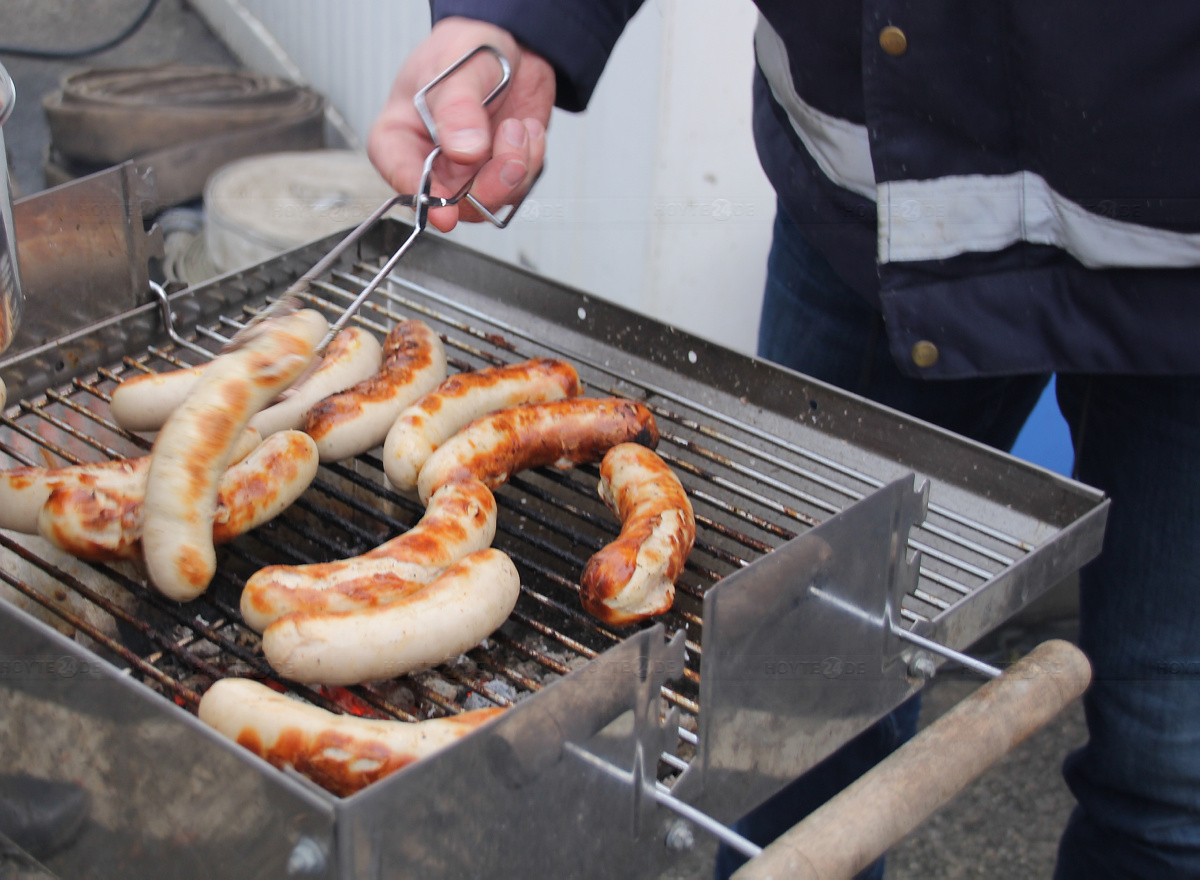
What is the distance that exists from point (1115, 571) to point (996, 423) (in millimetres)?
479

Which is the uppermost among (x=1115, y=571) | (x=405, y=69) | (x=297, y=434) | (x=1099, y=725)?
(x=405, y=69)

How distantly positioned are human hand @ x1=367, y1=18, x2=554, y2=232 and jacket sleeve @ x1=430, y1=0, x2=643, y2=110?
28 mm

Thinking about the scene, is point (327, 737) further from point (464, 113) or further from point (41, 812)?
point (464, 113)

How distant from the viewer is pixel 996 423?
256 cm

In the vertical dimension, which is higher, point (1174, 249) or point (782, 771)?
point (1174, 249)

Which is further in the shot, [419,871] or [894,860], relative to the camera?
[894,860]

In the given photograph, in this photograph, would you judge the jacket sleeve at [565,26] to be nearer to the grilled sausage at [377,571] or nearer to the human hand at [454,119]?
the human hand at [454,119]

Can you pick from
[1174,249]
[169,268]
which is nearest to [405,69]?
[1174,249]

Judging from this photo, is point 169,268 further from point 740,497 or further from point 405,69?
point 740,497

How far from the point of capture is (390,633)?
1587 millimetres

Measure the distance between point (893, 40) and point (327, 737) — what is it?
133 cm

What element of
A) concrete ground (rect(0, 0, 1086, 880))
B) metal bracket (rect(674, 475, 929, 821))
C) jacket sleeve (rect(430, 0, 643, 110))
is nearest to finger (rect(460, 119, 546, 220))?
jacket sleeve (rect(430, 0, 643, 110))

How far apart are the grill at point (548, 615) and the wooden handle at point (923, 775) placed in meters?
0.14

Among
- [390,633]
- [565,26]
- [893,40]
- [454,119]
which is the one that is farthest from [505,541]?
[893,40]
